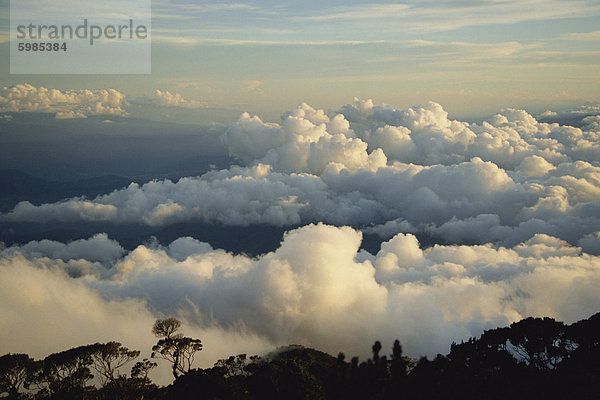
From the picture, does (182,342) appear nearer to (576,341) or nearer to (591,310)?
(576,341)

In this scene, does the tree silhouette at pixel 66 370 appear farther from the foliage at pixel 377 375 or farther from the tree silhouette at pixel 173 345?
the tree silhouette at pixel 173 345

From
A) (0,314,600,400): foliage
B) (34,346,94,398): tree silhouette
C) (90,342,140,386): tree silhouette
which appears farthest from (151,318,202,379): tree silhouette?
(34,346,94,398): tree silhouette

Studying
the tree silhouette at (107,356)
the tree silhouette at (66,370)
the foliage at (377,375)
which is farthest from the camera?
the tree silhouette at (107,356)

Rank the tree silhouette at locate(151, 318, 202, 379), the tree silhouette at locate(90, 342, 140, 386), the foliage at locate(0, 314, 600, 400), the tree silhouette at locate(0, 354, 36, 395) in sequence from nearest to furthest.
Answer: the foliage at locate(0, 314, 600, 400), the tree silhouette at locate(0, 354, 36, 395), the tree silhouette at locate(90, 342, 140, 386), the tree silhouette at locate(151, 318, 202, 379)

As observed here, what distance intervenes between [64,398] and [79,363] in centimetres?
832

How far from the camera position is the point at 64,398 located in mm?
69250

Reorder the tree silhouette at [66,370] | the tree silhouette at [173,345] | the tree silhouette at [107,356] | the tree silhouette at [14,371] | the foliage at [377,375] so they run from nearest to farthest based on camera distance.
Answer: the foliage at [377,375]
the tree silhouette at [14,371]
the tree silhouette at [66,370]
the tree silhouette at [107,356]
the tree silhouette at [173,345]

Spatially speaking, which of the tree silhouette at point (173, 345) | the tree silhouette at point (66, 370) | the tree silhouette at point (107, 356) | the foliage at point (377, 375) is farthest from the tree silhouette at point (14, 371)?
the tree silhouette at point (173, 345)

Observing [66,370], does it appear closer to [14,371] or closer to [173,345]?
[14,371]

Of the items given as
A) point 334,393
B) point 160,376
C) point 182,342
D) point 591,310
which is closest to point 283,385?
point 334,393

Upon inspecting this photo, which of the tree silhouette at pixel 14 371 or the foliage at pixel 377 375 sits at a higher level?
the tree silhouette at pixel 14 371

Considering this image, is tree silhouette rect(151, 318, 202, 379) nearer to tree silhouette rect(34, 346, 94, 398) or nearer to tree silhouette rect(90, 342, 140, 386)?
tree silhouette rect(90, 342, 140, 386)

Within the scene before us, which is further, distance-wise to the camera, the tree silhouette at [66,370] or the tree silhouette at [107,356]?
the tree silhouette at [107,356]

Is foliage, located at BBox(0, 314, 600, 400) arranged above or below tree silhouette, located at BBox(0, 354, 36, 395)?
below
